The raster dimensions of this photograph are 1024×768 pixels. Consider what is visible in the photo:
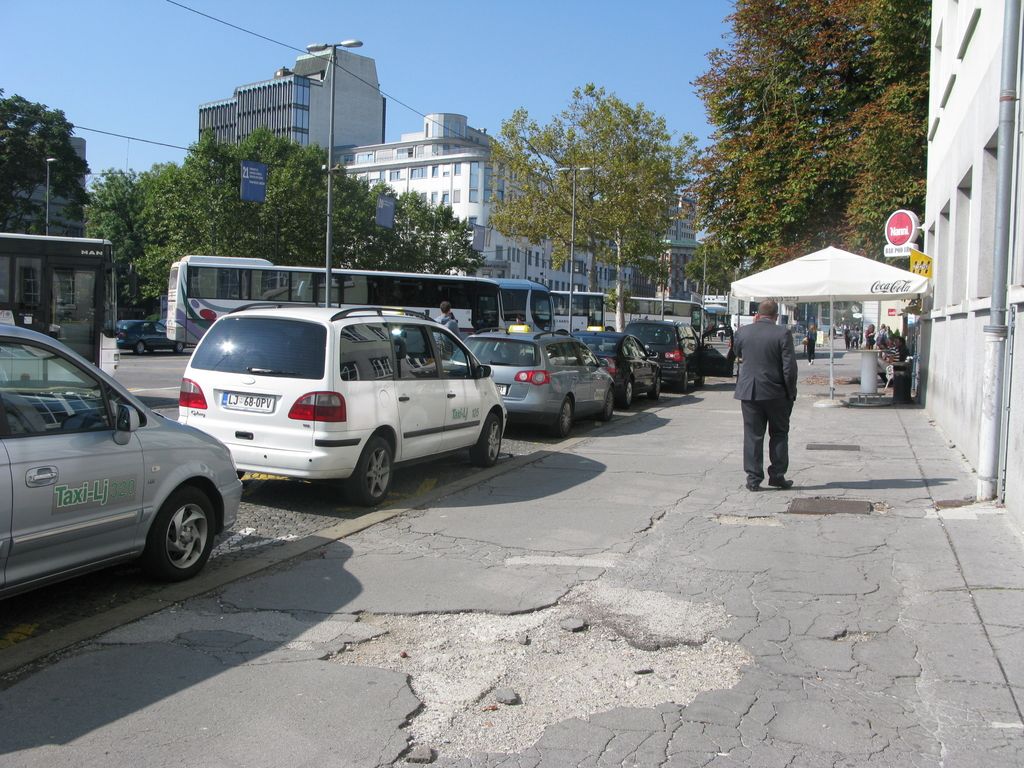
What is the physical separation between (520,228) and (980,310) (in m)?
42.0

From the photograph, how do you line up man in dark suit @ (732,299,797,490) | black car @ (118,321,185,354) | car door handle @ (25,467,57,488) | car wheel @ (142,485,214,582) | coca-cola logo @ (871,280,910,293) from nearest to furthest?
1. car door handle @ (25,467,57,488)
2. car wheel @ (142,485,214,582)
3. man in dark suit @ (732,299,797,490)
4. coca-cola logo @ (871,280,910,293)
5. black car @ (118,321,185,354)

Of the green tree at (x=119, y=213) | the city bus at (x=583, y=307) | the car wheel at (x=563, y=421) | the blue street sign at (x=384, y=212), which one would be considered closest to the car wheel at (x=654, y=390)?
the car wheel at (x=563, y=421)

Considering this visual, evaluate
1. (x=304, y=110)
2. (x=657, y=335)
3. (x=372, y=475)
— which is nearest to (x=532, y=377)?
(x=372, y=475)

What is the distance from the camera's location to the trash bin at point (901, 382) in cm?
1870

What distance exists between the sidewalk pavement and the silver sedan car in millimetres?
4651

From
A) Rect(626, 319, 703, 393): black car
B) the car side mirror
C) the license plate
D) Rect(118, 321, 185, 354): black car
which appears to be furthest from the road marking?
Rect(118, 321, 185, 354): black car

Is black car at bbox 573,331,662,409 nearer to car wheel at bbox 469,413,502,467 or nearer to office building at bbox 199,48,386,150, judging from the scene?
car wheel at bbox 469,413,502,467

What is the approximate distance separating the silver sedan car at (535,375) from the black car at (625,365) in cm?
352

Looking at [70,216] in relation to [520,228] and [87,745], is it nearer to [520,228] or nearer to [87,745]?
[520,228]

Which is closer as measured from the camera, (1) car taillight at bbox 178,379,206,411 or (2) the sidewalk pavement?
(2) the sidewalk pavement

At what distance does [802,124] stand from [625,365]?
12490 mm

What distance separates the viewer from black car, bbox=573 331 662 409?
17.8 metres

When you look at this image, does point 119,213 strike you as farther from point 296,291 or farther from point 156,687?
point 156,687

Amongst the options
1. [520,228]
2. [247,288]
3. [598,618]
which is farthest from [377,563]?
[520,228]
